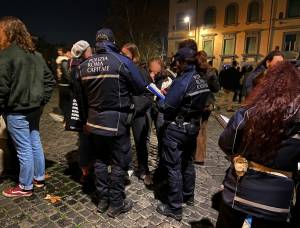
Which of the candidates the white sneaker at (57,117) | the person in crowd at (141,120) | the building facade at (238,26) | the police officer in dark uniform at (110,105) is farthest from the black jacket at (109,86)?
the building facade at (238,26)

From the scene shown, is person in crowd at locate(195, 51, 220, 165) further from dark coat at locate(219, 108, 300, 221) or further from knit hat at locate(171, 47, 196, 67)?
dark coat at locate(219, 108, 300, 221)

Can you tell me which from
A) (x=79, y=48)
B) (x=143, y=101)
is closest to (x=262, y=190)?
(x=143, y=101)

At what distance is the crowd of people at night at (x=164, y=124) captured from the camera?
1.74 m

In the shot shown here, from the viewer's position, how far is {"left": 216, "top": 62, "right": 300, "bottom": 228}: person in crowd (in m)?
1.70

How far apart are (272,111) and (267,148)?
238mm

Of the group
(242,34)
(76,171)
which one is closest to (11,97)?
(76,171)

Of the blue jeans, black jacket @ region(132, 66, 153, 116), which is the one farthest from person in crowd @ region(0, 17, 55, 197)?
black jacket @ region(132, 66, 153, 116)

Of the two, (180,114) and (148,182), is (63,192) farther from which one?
(180,114)

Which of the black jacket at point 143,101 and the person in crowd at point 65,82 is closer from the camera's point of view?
the black jacket at point 143,101

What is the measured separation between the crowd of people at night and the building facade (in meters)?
21.7

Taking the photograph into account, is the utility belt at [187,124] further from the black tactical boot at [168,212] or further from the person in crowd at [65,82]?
the person in crowd at [65,82]

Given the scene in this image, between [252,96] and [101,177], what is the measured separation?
204cm

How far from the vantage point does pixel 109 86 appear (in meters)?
2.85

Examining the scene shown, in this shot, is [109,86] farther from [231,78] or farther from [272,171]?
[231,78]
